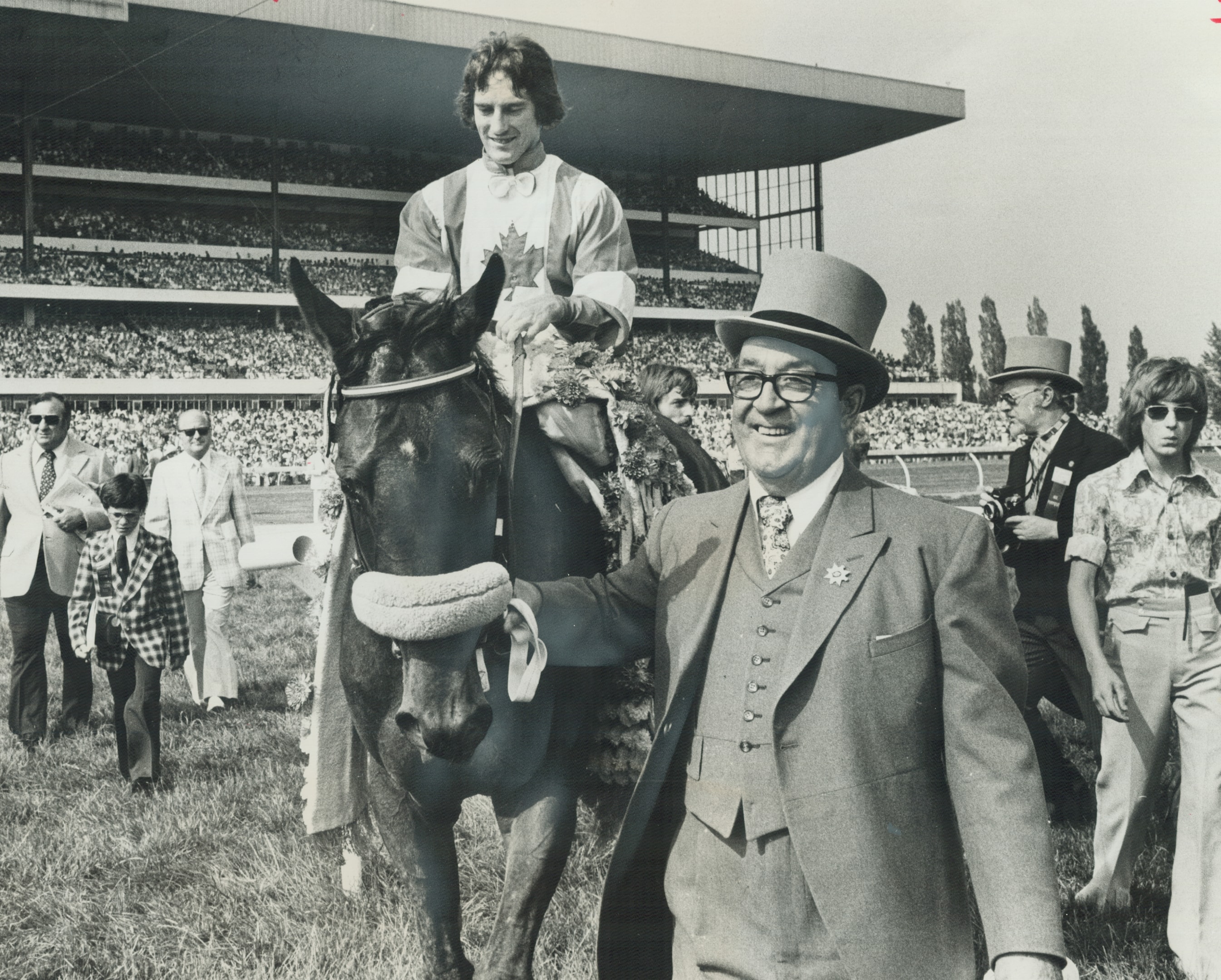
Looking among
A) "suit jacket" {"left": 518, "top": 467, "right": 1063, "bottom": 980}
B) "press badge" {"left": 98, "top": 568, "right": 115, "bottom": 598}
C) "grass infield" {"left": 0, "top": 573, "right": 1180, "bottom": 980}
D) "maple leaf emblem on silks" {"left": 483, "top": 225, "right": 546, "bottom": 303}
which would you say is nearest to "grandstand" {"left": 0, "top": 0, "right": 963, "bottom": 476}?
"press badge" {"left": 98, "top": 568, "right": 115, "bottom": 598}

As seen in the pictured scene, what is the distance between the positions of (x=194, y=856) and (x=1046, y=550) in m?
4.10

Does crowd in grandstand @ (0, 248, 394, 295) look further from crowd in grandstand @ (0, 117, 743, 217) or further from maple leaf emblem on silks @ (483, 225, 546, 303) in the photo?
maple leaf emblem on silks @ (483, 225, 546, 303)

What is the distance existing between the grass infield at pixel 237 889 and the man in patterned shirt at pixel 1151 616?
406 millimetres

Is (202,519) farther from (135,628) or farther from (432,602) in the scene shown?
(432,602)

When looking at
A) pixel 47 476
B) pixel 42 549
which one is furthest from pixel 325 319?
pixel 47 476

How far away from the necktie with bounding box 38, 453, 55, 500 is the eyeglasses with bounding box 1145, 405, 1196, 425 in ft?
21.0

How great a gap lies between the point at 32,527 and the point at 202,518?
116cm

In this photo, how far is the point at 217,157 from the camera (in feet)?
93.7

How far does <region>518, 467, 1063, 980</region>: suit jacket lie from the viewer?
1.94 m

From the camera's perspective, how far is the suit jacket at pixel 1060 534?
4938 mm

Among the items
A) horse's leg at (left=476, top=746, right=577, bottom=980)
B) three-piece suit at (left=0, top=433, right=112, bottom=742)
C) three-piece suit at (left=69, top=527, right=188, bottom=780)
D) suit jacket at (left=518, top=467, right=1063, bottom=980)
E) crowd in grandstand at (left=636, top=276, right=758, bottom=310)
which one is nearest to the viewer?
suit jacket at (left=518, top=467, right=1063, bottom=980)

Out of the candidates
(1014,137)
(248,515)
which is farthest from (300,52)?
(1014,137)

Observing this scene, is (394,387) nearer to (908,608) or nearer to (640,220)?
(908,608)

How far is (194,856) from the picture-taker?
4.57 m
